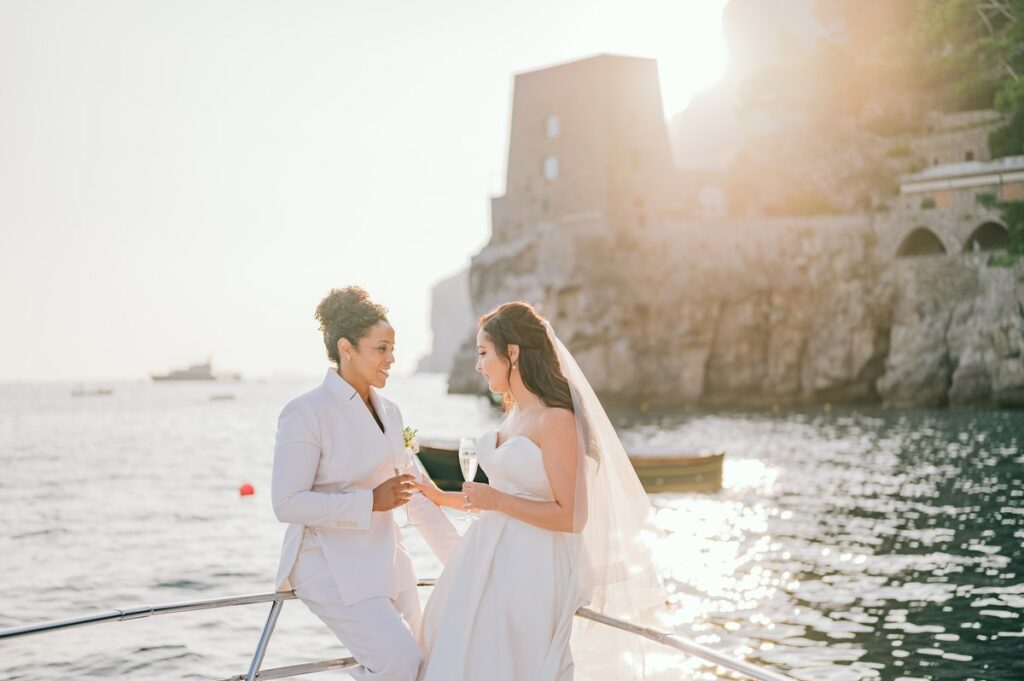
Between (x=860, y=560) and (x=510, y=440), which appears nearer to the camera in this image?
(x=510, y=440)

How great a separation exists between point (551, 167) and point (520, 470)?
61.9 metres

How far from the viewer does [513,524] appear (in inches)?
162

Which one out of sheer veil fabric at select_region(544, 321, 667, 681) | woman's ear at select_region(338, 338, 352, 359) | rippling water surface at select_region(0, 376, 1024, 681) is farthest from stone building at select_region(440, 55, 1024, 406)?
woman's ear at select_region(338, 338, 352, 359)

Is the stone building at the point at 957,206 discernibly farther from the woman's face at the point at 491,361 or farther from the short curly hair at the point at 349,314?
the short curly hair at the point at 349,314

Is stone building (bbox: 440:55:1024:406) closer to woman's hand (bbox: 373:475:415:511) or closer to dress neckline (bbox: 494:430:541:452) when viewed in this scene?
dress neckline (bbox: 494:430:541:452)

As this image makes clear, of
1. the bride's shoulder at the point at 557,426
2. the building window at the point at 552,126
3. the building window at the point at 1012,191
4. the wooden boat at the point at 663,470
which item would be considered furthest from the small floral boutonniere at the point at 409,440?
the building window at the point at 552,126

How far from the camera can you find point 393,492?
3982mm

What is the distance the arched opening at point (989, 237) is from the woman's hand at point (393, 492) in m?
53.0

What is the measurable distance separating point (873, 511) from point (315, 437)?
18.5 metres

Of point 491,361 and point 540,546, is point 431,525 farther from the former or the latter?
point 491,361

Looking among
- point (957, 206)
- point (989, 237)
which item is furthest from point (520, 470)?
point (989, 237)

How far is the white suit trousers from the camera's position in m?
3.96

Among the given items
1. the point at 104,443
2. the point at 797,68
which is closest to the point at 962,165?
the point at 797,68

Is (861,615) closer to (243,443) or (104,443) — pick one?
(243,443)
